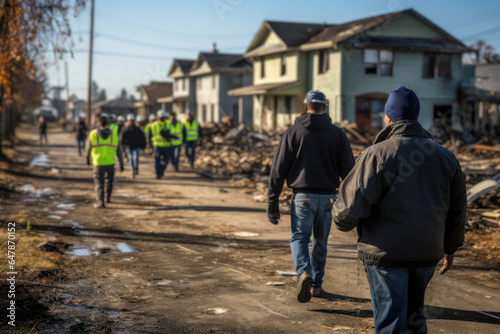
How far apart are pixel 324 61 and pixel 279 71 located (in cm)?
503

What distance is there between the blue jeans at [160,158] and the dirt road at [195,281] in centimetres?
588

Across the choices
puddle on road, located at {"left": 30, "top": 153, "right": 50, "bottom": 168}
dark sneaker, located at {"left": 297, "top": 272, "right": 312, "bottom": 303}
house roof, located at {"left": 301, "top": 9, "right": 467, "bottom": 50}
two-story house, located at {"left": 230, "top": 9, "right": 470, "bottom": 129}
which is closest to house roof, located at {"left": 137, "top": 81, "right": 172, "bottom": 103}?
house roof, located at {"left": 301, "top": 9, "right": 467, "bottom": 50}

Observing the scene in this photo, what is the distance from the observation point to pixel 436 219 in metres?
3.62

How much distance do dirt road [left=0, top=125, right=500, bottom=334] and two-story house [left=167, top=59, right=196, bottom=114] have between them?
48.2 m

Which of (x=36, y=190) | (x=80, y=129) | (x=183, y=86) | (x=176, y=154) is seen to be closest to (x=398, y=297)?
(x=36, y=190)

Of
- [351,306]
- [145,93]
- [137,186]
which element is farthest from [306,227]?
[145,93]

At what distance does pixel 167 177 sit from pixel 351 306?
13866mm

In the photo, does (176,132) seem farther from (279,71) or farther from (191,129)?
(279,71)

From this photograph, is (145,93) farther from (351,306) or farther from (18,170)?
(351,306)

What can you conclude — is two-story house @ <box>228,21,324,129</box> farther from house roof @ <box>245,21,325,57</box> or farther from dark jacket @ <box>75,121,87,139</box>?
dark jacket @ <box>75,121,87,139</box>

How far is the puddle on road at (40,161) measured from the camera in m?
23.5

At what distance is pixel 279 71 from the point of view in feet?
134

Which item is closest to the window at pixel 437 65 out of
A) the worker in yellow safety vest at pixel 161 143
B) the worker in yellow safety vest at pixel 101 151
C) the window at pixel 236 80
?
the window at pixel 236 80

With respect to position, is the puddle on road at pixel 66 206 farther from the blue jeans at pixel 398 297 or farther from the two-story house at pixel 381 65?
the two-story house at pixel 381 65
